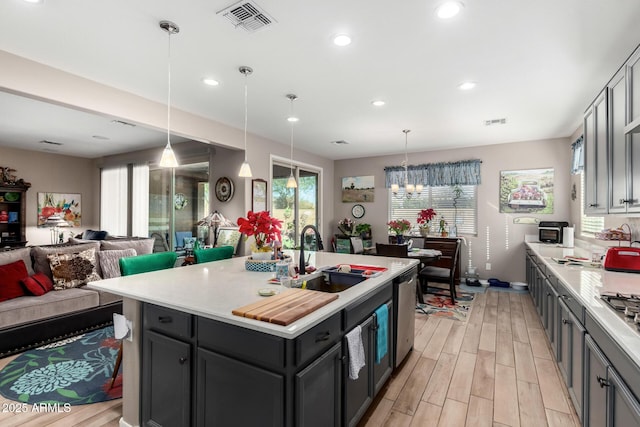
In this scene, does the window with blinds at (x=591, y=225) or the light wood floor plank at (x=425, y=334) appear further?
the window with blinds at (x=591, y=225)

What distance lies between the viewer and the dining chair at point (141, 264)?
7.82 ft

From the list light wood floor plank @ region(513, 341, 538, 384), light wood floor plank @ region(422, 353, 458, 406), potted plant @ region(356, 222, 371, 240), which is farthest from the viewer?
potted plant @ region(356, 222, 371, 240)

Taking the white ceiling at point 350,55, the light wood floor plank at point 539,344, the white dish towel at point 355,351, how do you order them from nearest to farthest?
the white dish towel at point 355,351, the white ceiling at point 350,55, the light wood floor plank at point 539,344

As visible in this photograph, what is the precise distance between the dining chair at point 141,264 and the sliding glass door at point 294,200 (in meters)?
2.96

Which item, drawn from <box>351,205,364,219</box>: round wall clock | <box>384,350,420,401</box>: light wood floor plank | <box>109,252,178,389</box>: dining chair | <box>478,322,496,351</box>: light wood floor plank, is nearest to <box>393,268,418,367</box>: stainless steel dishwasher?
<box>384,350,420,401</box>: light wood floor plank

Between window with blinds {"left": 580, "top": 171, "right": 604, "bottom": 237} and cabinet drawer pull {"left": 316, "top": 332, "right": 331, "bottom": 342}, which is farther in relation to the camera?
window with blinds {"left": 580, "top": 171, "right": 604, "bottom": 237}

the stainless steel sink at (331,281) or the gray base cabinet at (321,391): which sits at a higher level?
the stainless steel sink at (331,281)

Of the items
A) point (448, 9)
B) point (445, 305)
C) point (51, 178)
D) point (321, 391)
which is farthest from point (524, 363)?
point (51, 178)

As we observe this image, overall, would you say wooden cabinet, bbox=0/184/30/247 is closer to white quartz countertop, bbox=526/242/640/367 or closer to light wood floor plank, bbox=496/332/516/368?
light wood floor plank, bbox=496/332/516/368

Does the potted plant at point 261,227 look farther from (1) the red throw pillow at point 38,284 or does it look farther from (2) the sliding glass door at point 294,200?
(2) the sliding glass door at point 294,200

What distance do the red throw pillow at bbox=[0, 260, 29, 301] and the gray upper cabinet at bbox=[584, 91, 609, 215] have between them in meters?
5.40

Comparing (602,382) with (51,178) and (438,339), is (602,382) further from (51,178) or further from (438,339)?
(51,178)

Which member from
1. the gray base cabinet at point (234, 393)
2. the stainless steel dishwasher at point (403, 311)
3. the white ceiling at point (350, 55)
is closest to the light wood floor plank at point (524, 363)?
the stainless steel dishwasher at point (403, 311)

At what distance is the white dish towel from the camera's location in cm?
171
